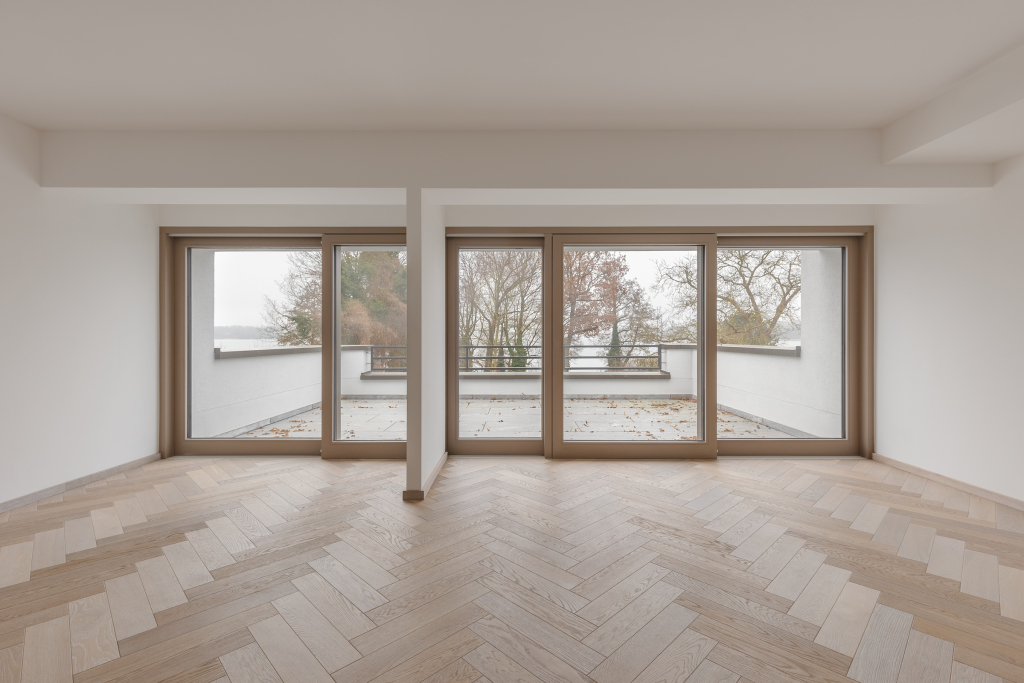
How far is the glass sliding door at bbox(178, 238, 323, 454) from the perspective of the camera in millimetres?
4207

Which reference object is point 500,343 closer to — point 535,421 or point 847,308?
point 535,421

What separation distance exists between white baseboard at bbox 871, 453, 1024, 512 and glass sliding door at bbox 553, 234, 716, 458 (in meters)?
1.62

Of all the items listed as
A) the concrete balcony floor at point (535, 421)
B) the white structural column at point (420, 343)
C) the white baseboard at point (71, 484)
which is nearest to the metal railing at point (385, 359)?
the concrete balcony floor at point (535, 421)

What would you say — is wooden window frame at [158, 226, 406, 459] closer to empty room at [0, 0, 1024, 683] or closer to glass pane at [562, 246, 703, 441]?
empty room at [0, 0, 1024, 683]

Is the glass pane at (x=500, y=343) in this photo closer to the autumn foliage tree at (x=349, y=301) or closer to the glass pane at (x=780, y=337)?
the autumn foliage tree at (x=349, y=301)

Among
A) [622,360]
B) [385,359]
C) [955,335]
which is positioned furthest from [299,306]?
[955,335]

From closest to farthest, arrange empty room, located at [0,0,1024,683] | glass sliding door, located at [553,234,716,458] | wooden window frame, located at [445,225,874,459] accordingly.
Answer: empty room, located at [0,0,1024,683] → wooden window frame, located at [445,225,874,459] → glass sliding door, located at [553,234,716,458]

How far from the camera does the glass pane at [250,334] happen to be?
4215 mm

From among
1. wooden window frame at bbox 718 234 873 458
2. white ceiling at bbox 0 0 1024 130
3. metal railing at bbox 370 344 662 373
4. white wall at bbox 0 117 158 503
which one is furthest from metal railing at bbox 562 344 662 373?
white wall at bbox 0 117 158 503

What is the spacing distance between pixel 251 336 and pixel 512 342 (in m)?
2.61

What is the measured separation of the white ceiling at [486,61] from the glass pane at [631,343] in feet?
4.65

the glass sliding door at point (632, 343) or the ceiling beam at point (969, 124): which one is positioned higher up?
the ceiling beam at point (969, 124)

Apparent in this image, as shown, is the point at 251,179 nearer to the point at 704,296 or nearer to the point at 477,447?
the point at 477,447

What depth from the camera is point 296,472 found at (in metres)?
3.68
